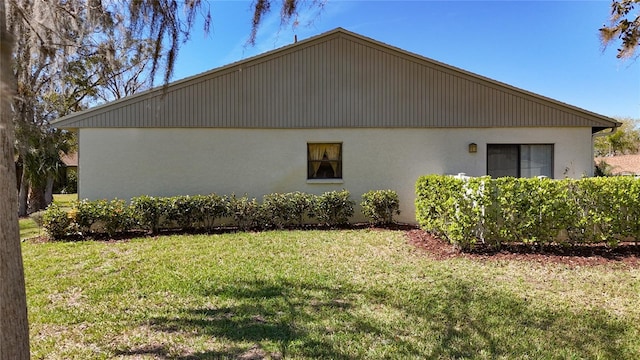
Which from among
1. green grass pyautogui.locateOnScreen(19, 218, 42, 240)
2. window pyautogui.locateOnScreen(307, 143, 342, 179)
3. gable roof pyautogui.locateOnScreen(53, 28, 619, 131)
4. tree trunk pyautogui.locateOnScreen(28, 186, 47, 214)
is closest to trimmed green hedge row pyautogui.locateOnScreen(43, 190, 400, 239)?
window pyautogui.locateOnScreen(307, 143, 342, 179)

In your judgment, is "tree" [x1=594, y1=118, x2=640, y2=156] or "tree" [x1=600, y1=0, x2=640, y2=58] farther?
"tree" [x1=594, y1=118, x2=640, y2=156]

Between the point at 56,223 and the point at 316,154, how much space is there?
636 centimetres

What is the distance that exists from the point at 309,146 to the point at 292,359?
24.6ft

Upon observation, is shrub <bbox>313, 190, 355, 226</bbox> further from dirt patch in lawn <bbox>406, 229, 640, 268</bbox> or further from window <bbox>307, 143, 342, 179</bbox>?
dirt patch in lawn <bbox>406, 229, 640, 268</bbox>

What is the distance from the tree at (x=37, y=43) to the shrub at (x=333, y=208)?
5653mm

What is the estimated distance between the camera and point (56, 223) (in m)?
7.98

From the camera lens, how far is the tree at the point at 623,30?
15.7 feet

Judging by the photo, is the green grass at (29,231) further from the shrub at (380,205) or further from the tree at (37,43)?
the shrub at (380,205)

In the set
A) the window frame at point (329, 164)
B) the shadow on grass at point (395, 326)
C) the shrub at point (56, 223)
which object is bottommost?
the shadow on grass at point (395, 326)

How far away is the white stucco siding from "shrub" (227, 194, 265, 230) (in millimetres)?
790

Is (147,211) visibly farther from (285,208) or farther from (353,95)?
(353,95)

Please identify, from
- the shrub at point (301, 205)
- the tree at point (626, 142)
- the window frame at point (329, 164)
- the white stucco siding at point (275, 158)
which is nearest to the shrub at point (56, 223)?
the white stucco siding at point (275, 158)

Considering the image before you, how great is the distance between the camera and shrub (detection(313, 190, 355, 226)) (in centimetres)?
908

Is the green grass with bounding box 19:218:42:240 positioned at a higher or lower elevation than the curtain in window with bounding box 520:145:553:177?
lower
